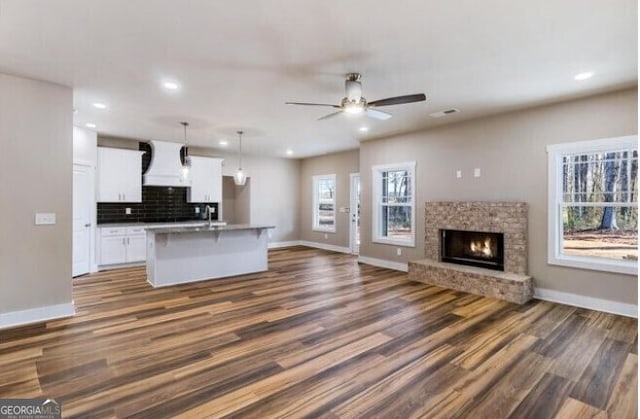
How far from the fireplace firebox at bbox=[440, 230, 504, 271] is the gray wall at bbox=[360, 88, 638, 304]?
46 centimetres

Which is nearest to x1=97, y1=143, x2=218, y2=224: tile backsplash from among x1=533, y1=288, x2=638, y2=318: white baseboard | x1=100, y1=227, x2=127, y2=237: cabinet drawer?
x1=100, y1=227, x2=127, y2=237: cabinet drawer

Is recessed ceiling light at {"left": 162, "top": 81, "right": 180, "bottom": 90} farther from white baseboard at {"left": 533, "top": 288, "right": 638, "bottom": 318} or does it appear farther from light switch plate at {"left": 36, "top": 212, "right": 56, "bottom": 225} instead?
Answer: white baseboard at {"left": 533, "top": 288, "right": 638, "bottom": 318}

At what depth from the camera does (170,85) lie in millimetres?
3795

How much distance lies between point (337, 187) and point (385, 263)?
9.33ft

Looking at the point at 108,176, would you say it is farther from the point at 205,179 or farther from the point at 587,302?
the point at 587,302

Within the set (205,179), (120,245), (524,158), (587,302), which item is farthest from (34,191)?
(587,302)

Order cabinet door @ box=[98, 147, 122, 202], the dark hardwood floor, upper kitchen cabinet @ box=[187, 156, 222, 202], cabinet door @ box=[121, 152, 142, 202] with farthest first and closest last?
1. upper kitchen cabinet @ box=[187, 156, 222, 202]
2. cabinet door @ box=[121, 152, 142, 202]
3. cabinet door @ box=[98, 147, 122, 202]
4. the dark hardwood floor

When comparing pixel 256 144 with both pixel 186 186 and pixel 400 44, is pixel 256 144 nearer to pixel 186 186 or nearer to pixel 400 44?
pixel 186 186

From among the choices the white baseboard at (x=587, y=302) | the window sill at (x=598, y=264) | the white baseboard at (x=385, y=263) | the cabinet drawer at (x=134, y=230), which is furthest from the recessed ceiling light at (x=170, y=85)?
the white baseboard at (x=587, y=302)

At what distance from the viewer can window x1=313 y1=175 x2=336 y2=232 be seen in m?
9.07

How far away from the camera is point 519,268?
471 centimetres

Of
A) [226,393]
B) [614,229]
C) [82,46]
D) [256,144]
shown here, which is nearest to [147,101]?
[82,46]

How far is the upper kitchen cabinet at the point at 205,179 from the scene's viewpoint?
7.75 meters

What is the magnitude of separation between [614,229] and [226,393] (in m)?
4.85
